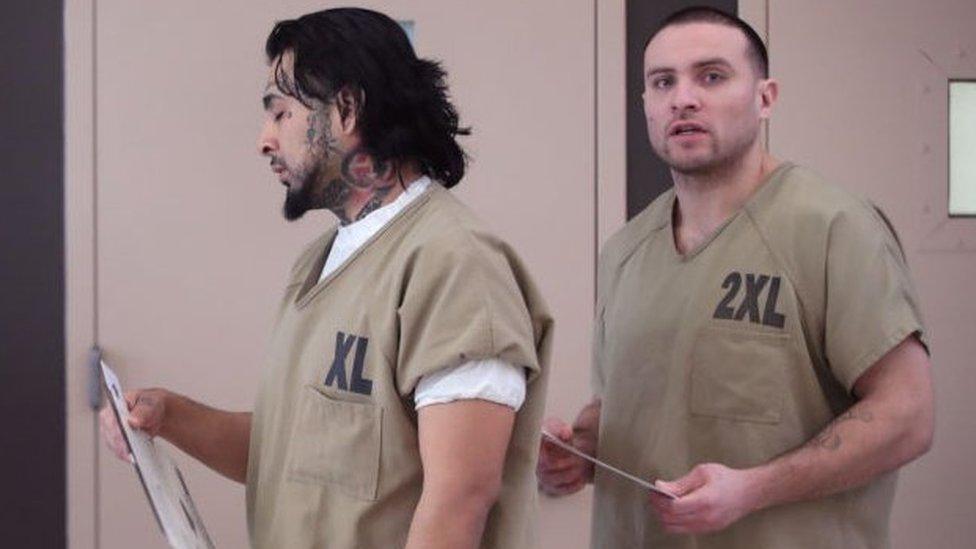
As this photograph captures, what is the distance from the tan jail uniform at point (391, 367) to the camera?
1104 millimetres

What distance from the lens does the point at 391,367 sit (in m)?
1.13

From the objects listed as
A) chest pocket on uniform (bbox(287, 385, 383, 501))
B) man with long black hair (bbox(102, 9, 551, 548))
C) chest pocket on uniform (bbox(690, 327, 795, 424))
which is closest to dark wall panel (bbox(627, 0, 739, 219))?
chest pocket on uniform (bbox(690, 327, 795, 424))

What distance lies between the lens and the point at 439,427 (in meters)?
1.07

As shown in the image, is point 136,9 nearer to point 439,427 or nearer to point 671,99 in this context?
point 671,99

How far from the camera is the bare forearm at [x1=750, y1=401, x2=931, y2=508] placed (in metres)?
1.36

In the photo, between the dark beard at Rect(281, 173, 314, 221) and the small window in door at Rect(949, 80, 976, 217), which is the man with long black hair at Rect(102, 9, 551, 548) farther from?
the small window in door at Rect(949, 80, 976, 217)

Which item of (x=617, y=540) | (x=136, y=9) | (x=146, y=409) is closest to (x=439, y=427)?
(x=146, y=409)

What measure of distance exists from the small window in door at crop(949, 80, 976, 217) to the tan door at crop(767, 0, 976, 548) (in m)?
0.03

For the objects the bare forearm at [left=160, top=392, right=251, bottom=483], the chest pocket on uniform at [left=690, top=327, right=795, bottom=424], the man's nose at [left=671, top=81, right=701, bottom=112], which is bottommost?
the bare forearm at [left=160, top=392, right=251, bottom=483]

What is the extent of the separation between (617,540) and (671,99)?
1.83 ft

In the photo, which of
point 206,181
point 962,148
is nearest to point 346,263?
point 206,181

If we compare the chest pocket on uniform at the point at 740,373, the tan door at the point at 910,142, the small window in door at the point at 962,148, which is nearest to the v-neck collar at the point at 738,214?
the chest pocket on uniform at the point at 740,373

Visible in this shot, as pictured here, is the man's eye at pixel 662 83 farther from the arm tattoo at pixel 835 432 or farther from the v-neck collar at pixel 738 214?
the arm tattoo at pixel 835 432

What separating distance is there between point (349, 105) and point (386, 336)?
0.79 feet
